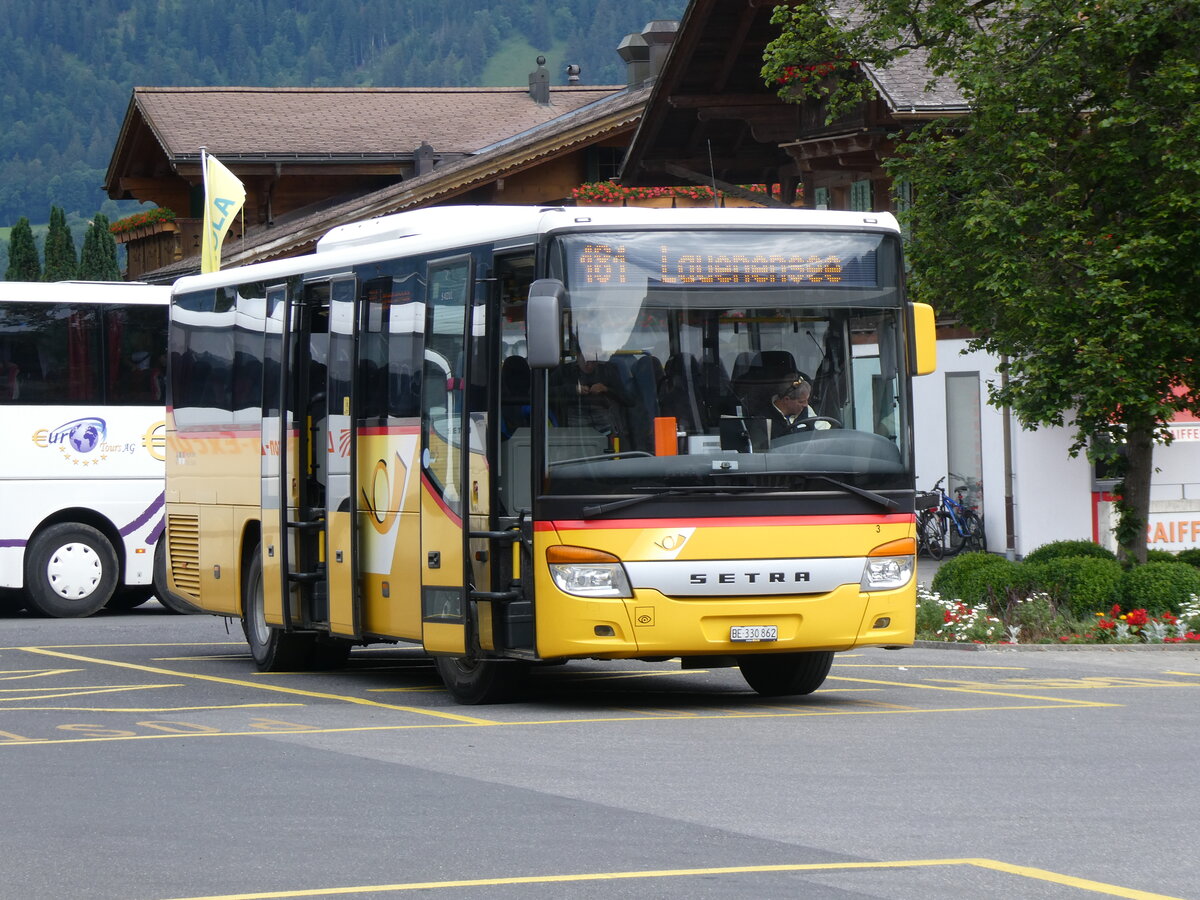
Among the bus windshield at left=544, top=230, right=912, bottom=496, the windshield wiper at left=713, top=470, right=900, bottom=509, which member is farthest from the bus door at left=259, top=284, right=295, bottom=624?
the windshield wiper at left=713, top=470, right=900, bottom=509

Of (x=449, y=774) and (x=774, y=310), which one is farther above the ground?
(x=774, y=310)

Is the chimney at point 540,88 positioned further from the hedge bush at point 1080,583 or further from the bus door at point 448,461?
the bus door at point 448,461

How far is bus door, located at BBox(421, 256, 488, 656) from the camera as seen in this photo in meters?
13.9

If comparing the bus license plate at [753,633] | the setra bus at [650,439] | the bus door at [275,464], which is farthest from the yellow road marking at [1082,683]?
the bus door at [275,464]

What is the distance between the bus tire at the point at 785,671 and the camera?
48.3 feet

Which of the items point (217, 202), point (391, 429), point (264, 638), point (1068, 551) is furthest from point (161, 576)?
point (217, 202)

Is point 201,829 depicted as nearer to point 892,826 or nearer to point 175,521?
point 892,826

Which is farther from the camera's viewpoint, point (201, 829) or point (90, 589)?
point (90, 589)

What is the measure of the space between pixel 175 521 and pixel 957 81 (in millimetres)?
7673

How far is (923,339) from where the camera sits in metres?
14.0

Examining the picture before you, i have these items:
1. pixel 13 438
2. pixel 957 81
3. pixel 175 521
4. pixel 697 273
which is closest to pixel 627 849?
pixel 697 273

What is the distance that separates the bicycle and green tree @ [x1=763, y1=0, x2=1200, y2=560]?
399 inches

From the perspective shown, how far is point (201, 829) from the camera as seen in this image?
9.34m

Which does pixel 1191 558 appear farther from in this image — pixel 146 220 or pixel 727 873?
pixel 146 220
